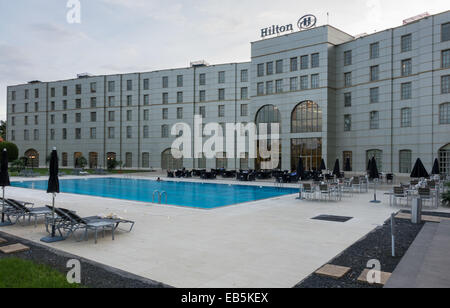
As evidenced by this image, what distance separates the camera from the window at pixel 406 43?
33.6 m

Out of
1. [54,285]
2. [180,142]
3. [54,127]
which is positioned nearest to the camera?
[54,285]

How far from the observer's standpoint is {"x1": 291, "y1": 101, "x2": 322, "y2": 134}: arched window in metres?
39.2

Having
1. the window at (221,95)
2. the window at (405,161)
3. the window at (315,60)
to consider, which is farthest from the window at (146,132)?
the window at (405,161)

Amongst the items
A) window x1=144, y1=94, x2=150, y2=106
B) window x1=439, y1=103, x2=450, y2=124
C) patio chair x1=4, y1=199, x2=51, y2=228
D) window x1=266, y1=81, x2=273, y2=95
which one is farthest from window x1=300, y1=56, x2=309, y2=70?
patio chair x1=4, y1=199, x2=51, y2=228

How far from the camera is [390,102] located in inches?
1390

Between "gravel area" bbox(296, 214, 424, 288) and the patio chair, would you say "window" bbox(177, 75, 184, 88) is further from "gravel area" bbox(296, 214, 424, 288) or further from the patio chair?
"gravel area" bbox(296, 214, 424, 288)

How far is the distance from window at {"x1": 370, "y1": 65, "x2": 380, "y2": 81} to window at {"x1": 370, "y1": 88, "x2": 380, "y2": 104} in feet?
4.01

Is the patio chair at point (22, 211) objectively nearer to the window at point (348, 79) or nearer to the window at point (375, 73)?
the window at point (375, 73)

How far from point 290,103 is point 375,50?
11.1 metres

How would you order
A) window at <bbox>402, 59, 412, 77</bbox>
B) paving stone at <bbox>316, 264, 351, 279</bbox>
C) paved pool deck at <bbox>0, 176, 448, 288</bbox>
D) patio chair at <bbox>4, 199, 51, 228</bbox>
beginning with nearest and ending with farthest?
paving stone at <bbox>316, 264, 351, 279</bbox>, paved pool deck at <bbox>0, 176, 448, 288</bbox>, patio chair at <bbox>4, 199, 51, 228</bbox>, window at <bbox>402, 59, 412, 77</bbox>

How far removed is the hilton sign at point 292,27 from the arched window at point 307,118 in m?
9.51
